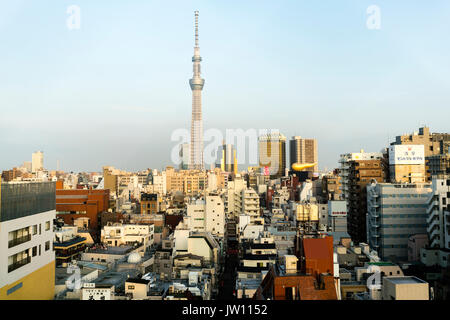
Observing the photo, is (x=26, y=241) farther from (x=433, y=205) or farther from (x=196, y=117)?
(x=196, y=117)

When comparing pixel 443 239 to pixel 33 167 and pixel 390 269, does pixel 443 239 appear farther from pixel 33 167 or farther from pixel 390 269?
pixel 33 167

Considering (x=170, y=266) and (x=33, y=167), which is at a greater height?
(x=33, y=167)

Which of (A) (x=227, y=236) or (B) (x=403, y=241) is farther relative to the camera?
(A) (x=227, y=236)

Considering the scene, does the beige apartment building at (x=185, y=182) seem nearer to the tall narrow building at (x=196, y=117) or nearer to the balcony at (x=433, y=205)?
the tall narrow building at (x=196, y=117)

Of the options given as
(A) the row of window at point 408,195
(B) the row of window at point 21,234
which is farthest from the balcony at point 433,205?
(B) the row of window at point 21,234
